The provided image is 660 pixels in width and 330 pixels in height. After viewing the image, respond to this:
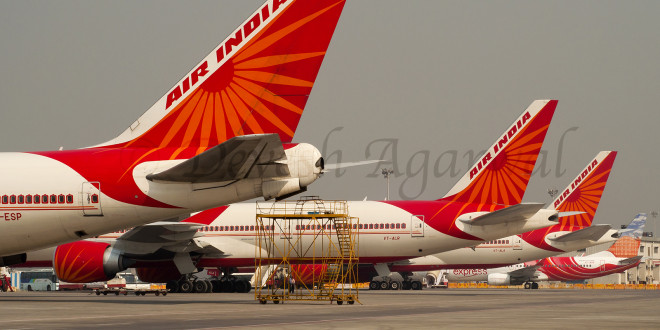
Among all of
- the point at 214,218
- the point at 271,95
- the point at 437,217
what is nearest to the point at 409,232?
the point at 437,217

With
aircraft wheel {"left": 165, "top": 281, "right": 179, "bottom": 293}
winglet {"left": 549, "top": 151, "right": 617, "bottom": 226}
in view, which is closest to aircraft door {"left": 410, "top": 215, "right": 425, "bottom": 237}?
aircraft wheel {"left": 165, "top": 281, "right": 179, "bottom": 293}

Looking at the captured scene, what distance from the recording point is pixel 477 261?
2260 inches

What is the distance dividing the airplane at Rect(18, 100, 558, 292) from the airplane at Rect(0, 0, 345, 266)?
54.8 ft

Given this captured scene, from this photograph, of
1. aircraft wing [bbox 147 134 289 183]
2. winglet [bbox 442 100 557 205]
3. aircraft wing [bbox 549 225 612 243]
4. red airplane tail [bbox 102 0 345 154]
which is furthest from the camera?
aircraft wing [bbox 549 225 612 243]

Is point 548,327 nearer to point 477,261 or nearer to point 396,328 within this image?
point 396,328

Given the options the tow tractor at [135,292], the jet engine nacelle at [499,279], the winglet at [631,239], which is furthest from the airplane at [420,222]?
the jet engine nacelle at [499,279]

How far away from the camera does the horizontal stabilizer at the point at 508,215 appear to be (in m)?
40.5

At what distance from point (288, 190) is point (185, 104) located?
3899 mm

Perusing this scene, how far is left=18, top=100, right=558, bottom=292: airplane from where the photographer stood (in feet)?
140

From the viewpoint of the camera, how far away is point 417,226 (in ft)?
149

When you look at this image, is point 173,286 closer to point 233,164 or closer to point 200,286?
point 200,286

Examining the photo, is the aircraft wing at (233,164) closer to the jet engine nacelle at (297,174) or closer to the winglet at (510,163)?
the jet engine nacelle at (297,174)

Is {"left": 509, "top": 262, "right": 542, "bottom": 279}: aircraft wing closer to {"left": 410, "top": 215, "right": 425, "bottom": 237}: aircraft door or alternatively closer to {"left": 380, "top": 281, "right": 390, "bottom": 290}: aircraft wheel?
{"left": 380, "top": 281, "right": 390, "bottom": 290}: aircraft wheel

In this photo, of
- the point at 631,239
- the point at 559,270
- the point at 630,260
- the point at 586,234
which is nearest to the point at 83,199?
the point at 586,234
